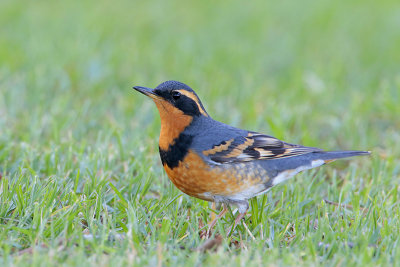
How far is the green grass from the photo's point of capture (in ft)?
14.9

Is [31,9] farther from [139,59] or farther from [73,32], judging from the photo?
[139,59]

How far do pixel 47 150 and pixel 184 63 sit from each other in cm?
403

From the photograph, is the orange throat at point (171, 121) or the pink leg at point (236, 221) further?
the orange throat at point (171, 121)

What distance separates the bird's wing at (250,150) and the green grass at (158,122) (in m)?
0.43

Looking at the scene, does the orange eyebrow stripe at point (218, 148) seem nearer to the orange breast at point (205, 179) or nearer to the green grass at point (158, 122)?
the orange breast at point (205, 179)

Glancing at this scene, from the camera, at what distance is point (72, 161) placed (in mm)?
6043

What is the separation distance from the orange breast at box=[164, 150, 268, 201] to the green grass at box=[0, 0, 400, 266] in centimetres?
24

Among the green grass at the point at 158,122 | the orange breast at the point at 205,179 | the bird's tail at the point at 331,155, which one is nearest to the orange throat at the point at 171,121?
the orange breast at the point at 205,179

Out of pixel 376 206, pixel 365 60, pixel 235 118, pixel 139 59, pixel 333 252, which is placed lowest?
pixel 333 252

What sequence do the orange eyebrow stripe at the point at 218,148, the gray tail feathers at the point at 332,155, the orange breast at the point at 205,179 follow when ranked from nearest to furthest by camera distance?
the orange breast at the point at 205,179
the orange eyebrow stripe at the point at 218,148
the gray tail feathers at the point at 332,155

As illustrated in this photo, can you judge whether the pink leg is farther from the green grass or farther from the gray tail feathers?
the gray tail feathers

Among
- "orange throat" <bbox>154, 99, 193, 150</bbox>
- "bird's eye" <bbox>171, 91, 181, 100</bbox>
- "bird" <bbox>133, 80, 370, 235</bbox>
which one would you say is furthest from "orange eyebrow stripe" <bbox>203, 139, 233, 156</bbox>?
"bird's eye" <bbox>171, 91, 181, 100</bbox>

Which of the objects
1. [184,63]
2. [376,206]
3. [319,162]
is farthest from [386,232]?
[184,63]

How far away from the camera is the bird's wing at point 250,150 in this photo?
5305mm
